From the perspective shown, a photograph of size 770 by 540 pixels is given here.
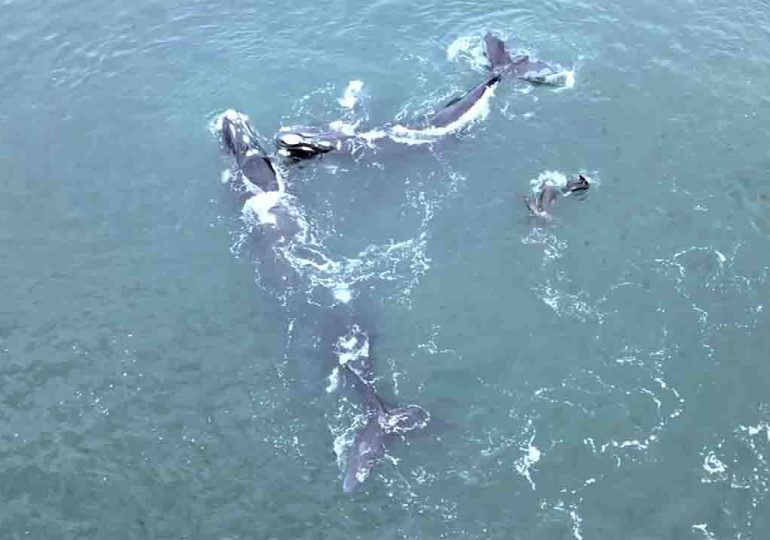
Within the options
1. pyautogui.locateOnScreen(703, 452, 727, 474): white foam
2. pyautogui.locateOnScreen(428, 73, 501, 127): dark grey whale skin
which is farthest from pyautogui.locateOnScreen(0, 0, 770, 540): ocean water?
pyautogui.locateOnScreen(428, 73, 501, 127): dark grey whale skin

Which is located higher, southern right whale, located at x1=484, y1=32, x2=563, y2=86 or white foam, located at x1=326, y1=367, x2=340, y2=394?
southern right whale, located at x1=484, y1=32, x2=563, y2=86

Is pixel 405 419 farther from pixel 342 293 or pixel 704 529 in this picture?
pixel 704 529

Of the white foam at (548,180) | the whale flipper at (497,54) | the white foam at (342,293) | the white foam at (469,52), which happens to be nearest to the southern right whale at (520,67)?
the whale flipper at (497,54)

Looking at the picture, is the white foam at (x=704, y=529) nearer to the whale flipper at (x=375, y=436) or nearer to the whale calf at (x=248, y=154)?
the whale flipper at (x=375, y=436)

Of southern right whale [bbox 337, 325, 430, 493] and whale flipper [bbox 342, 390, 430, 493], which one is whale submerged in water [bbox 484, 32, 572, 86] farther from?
whale flipper [bbox 342, 390, 430, 493]

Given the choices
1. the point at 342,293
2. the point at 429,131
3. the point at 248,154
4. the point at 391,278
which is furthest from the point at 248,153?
the point at 391,278

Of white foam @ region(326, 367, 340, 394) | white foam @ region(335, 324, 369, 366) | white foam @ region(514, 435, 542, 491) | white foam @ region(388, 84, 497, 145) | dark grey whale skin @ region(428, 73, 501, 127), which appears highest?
dark grey whale skin @ region(428, 73, 501, 127)
